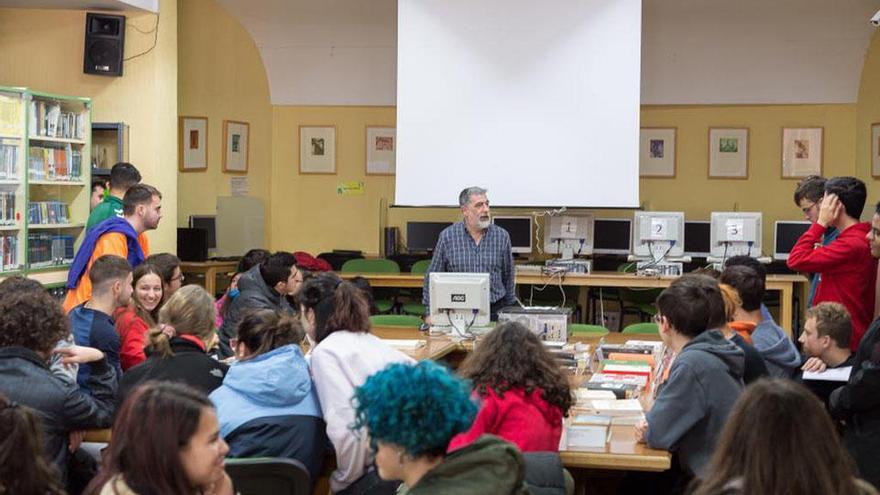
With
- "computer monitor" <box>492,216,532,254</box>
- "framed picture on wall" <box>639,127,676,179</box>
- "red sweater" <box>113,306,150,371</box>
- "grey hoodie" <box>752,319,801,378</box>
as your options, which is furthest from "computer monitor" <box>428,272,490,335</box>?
"framed picture on wall" <box>639,127,676,179</box>

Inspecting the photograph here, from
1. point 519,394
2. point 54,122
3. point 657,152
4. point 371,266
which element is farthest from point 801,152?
point 519,394

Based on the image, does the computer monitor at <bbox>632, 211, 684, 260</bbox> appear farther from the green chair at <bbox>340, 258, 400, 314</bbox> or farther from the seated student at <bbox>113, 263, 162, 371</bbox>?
the seated student at <bbox>113, 263, 162, 371</bbox>

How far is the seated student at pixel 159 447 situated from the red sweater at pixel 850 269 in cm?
419

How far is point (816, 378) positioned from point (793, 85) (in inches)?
292

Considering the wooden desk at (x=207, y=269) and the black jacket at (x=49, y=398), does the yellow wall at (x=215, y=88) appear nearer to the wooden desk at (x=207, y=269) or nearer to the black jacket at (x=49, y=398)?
the wooden desk at (x=207, y=269)

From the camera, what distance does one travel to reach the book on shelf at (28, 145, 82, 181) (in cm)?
789

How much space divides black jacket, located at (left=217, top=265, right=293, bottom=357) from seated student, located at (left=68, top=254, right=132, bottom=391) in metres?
1.04

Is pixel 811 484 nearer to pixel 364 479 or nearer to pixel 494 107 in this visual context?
pixel 364 479

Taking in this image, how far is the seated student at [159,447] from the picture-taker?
2270 mm

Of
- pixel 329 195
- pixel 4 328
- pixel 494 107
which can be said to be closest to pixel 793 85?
pixel 494 107

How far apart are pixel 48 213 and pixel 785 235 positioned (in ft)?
22.7

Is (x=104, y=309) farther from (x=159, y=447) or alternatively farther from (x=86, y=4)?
(x=86, y=4)

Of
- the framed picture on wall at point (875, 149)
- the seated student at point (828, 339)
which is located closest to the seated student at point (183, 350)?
the seated student at point (828, 339)

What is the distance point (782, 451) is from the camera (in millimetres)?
2057
